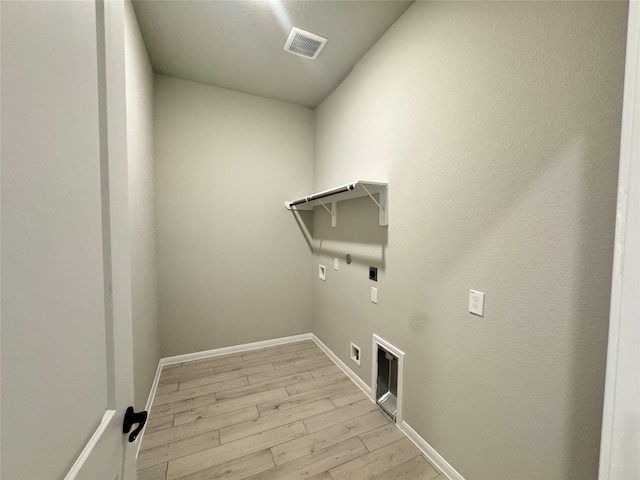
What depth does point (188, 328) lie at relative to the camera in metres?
2.48

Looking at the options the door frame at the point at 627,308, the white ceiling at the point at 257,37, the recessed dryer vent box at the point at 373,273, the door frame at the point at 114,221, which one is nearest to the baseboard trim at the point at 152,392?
the door frame at the point at 114,221

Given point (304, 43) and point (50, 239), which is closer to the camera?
point (50, 239)

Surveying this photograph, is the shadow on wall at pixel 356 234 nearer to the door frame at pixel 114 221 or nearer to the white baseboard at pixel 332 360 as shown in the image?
the white baseboard at pixel 332 360

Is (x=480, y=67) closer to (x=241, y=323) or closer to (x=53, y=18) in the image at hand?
(x=53, y=18)

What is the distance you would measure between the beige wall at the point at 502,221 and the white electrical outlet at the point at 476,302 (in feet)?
0.10

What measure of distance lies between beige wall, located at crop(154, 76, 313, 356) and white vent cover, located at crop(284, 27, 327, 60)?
2.74 feet

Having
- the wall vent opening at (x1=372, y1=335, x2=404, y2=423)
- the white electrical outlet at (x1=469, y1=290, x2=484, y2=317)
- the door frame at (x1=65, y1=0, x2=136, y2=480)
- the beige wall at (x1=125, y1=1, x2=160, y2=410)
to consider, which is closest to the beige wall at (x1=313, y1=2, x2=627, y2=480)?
the white electrical outlet at (x1=469, y1=290, x2=484, y2=317)

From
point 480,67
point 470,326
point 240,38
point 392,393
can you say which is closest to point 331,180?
point 240,38

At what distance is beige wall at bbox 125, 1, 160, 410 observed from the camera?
1.47 metres

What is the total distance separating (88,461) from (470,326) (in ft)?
4.65

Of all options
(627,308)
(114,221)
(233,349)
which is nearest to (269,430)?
(233,349)

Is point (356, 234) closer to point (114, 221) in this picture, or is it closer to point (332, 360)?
point (332, 360)

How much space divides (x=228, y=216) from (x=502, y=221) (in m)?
2.31

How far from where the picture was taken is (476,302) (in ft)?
3.95
